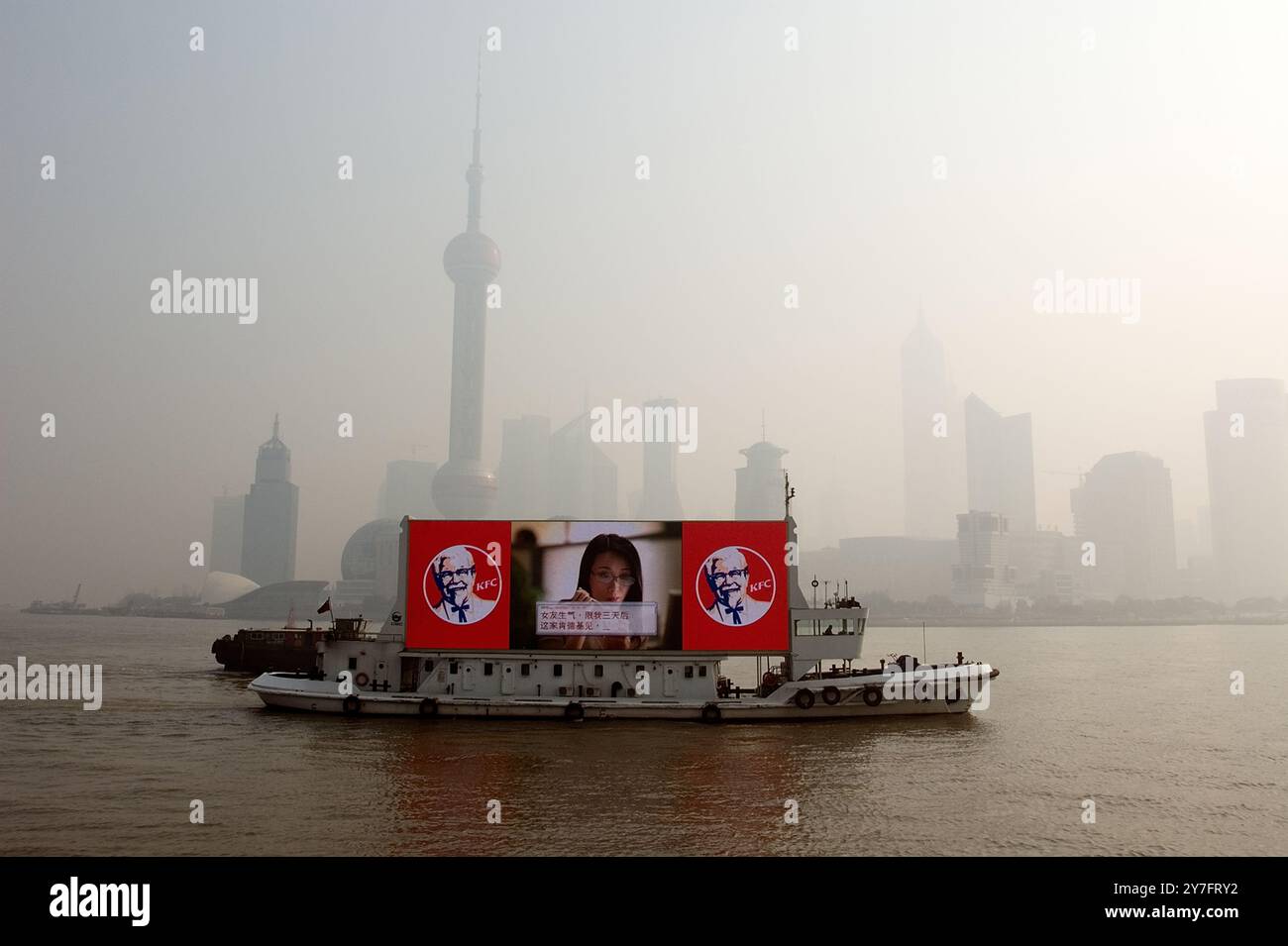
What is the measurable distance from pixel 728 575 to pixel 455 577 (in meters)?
13.5

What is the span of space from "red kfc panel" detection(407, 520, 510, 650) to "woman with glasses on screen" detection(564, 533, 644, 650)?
3.70m

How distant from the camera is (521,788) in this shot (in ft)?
105

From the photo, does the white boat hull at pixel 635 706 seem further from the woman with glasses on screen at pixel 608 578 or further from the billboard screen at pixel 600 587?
the woman with glasses on screen at pixel 608 578

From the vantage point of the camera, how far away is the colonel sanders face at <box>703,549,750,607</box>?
44.7 meters

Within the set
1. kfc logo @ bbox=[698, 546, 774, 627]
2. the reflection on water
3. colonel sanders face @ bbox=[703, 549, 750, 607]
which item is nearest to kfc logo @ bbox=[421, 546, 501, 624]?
the reflection on water

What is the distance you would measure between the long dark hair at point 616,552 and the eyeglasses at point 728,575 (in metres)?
3.57

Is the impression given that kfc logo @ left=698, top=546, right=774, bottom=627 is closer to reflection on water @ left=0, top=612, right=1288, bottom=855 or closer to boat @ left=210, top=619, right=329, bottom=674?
reflection on water @ left=0, top=612, right=1288, bottom=855

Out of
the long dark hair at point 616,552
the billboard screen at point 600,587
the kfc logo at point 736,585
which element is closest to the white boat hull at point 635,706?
the billboard screen at point 600,587

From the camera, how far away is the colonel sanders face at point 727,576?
1758 inches

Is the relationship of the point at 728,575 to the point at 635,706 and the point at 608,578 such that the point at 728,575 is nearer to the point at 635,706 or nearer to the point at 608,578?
the point at 608,578

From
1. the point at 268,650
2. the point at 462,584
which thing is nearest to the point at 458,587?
the point at 462,584

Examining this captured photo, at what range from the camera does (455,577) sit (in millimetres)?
45594
